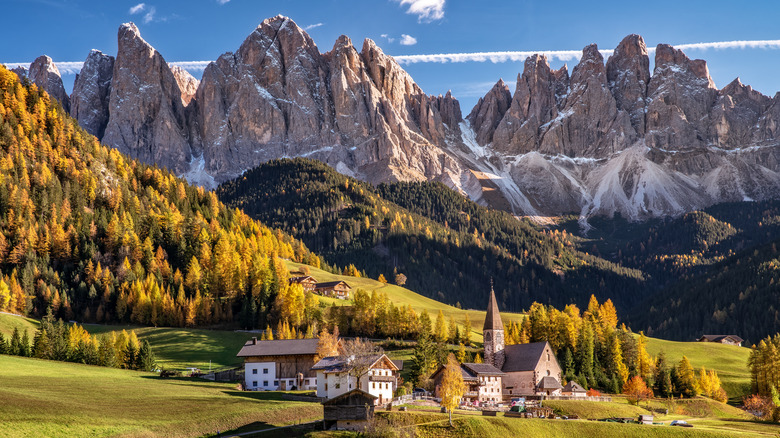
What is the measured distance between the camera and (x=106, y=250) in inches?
6535

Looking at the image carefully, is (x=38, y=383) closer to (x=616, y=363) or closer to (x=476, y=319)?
(x=616, y=363)

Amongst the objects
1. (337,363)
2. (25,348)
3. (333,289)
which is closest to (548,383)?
(337,363)

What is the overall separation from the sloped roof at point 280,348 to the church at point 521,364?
2856cm

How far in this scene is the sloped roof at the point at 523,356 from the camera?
11738cm

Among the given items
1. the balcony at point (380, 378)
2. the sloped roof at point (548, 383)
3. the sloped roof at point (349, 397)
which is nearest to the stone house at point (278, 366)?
the balcony at point (380, 378)

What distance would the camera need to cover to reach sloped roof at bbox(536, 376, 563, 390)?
375ft

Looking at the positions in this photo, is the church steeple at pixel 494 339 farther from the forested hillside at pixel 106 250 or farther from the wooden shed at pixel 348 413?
the wooden shed at pixel 348 413

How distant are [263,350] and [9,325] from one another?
46036 millimetres

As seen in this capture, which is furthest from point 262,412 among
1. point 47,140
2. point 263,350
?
point 47,140

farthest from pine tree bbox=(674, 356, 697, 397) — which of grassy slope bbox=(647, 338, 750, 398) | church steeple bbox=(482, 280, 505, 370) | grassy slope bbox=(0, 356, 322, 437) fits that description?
grassy slope bbox=(0, 356, 322, 437)

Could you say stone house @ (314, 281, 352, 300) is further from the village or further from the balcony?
the balcony

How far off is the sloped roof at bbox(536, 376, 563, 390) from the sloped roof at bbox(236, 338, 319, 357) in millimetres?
33410

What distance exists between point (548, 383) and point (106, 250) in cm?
9892

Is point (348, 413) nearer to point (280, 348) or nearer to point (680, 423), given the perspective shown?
point (280, 348)
